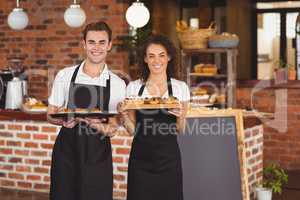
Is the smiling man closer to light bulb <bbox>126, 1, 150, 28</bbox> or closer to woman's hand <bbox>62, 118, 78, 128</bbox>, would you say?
woman's hand <bbox>62, 118, 78, 128</bbox>

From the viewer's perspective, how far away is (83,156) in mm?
3465

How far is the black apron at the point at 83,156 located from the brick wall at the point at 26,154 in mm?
2084

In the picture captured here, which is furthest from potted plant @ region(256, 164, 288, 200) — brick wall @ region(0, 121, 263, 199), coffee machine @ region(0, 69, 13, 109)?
coffee machine @ region(0, 69, 13, 109)

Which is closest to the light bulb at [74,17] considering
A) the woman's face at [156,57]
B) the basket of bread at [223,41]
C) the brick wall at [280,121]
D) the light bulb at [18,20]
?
the light bulb at [18,20]

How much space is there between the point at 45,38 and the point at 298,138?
3655 mm

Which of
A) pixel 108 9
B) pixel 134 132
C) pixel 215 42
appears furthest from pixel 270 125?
pixel 134 132

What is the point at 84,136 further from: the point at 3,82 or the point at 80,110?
the point at 3,82

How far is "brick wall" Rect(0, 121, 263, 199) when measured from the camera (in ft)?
17.4

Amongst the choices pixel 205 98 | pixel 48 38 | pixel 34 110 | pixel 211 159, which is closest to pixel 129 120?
pixel 211 159

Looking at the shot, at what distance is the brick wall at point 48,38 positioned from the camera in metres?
7.58

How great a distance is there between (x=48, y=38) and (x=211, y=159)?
4049mm

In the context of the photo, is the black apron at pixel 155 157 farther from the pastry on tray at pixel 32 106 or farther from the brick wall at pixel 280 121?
the brick wall at pixel 280 121

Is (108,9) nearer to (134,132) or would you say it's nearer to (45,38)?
(45,38)

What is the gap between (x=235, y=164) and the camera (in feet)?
15.0
